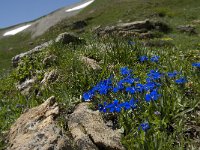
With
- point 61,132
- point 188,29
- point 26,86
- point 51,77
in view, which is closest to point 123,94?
point 61,132

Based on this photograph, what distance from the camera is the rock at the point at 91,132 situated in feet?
23.5

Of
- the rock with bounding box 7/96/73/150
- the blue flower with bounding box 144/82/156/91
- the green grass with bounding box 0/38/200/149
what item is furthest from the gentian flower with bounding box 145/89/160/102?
the rock with bounding box 7/96/73/150

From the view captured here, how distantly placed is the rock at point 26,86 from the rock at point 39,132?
12.9ft

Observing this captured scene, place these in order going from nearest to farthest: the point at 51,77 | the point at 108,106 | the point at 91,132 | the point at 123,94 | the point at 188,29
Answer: the point at 91,132, the point at 108,106, the point at 123,94, the point at 51,77, the point at 188,29

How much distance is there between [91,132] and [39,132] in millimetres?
905

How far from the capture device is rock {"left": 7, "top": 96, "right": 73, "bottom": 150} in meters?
6.95

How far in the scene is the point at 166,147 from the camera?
6895 millimetres

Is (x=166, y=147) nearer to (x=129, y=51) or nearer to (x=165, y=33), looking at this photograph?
(x=129, y=51)

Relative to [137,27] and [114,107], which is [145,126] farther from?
[137,27]

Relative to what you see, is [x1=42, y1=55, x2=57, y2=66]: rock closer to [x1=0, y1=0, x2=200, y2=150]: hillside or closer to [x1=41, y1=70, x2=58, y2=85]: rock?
[x1=0, y1=0, x2=200, y2=150]: hillside

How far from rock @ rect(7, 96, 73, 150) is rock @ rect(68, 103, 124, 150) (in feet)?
0.94

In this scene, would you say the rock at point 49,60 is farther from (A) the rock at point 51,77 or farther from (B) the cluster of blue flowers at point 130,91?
(B) the cluster of blue flowers at point 130,91

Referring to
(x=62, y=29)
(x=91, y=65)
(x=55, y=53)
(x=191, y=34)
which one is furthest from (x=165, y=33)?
(x=62, y=29)

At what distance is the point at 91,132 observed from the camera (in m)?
7.52
